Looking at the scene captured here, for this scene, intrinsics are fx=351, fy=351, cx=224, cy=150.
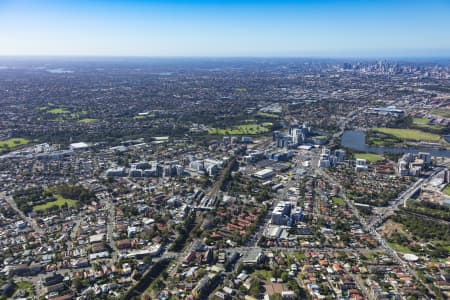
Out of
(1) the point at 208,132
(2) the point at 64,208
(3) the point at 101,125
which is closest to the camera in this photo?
(2) the point at 64,208

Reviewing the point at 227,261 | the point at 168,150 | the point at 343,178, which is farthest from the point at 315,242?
the point at 168,150

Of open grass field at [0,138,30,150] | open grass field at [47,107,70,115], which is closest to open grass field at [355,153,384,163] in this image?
open grass field at [0,138,30,150]

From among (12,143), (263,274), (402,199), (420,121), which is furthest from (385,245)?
(12,143)

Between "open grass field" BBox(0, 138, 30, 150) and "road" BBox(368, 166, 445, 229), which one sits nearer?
"road" BBox(368, 166, 445, 229)

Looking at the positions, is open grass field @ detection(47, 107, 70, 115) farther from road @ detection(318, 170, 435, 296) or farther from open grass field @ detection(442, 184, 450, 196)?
open grass field @ detection(442, 184, 450, 196)

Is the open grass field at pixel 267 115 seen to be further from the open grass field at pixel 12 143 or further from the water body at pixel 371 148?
the open grass field at pixel 12 143

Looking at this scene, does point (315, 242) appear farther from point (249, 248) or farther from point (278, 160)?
point (278, 160)

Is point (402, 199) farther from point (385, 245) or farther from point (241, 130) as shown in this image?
point (241, 130)
